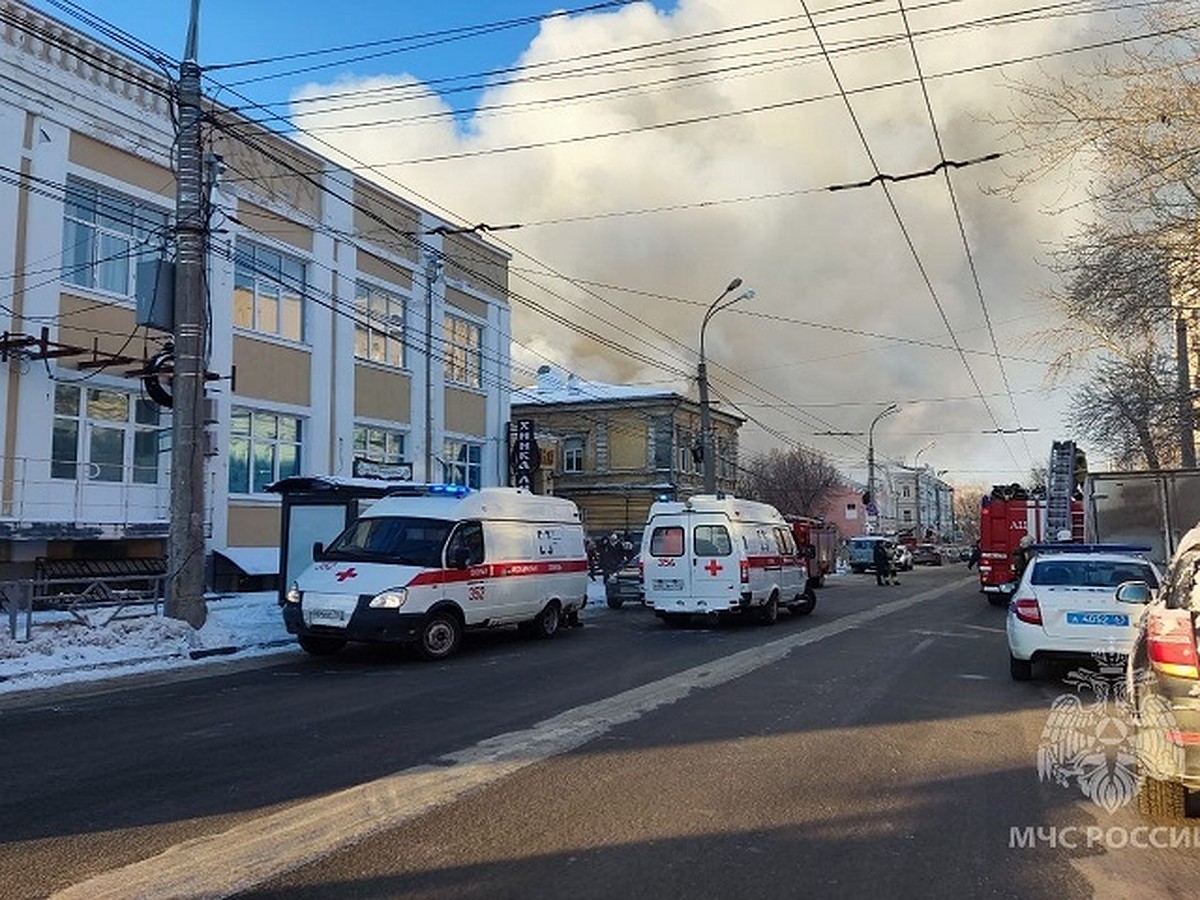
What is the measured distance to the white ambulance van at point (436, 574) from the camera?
A: 43.7 feet

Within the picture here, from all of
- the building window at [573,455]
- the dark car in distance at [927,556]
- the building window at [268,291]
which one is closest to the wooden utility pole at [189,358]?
the building window at [268,291]

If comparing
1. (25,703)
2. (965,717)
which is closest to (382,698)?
(25,703)

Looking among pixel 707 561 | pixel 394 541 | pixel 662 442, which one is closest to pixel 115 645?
pixel 394 541

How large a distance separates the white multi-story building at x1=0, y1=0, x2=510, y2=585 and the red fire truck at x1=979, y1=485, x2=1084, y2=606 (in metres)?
16.4

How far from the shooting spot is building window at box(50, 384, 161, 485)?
21.2 metres

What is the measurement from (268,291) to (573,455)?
29987mm

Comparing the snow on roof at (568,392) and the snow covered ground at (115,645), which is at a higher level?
the snow on roof at (568,392)

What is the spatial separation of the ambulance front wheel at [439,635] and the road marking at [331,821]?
455cm

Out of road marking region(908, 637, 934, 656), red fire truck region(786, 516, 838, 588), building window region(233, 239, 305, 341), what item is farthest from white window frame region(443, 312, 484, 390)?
road marking region(908, 637, 934, 656)

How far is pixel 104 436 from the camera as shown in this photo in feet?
72.7

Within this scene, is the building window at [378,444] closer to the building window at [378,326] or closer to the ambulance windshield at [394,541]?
the building window at [378,326]

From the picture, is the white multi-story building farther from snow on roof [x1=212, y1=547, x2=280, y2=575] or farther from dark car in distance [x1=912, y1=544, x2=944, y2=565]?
dark car in distance [x1=912, y1=544, x2=944, y2=565]

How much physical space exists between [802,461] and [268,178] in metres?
57.6

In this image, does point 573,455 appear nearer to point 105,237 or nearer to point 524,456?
point 524,456
